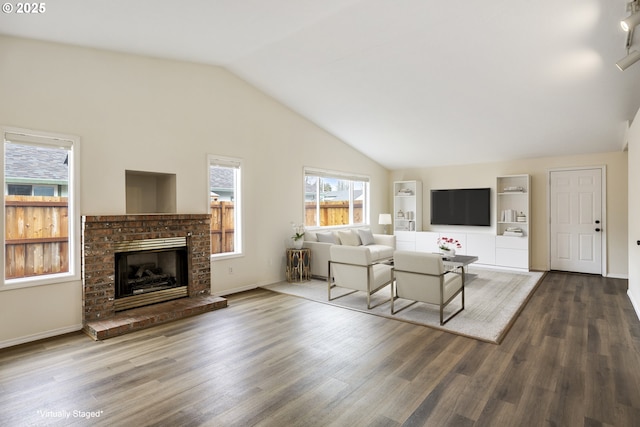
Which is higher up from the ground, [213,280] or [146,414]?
[213,280]

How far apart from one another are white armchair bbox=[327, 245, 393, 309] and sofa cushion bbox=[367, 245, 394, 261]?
188cm

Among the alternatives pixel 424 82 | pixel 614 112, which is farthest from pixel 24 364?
pixel 614 112

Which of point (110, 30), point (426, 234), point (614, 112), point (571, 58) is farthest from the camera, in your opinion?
point (426, 234)

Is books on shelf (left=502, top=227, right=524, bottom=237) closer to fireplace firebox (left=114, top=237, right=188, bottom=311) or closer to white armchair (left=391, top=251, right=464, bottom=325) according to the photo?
white armchair (left=391, top=251, right=464, bottom=325)

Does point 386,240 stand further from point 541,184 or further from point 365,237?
point 541,184

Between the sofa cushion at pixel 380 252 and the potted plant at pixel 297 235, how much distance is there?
1485 mm

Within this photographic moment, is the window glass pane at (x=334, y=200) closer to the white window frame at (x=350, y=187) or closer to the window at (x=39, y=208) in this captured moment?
the white window frame at (x=350, y=187)

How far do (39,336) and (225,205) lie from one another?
107 inches

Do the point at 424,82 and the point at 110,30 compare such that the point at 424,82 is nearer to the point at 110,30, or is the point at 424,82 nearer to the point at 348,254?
the point at 348,254

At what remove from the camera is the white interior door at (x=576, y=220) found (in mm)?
6449

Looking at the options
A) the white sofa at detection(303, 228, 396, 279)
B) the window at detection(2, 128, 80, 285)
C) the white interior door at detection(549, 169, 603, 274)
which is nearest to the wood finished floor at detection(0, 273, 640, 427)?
the window at detection(2, 128, 80, 285)

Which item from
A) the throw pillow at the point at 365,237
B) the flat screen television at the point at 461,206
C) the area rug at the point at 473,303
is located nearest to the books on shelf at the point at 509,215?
the flat screen television at the point at 461,206

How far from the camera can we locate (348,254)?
457 cm

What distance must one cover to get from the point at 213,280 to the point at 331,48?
3.63 meters
